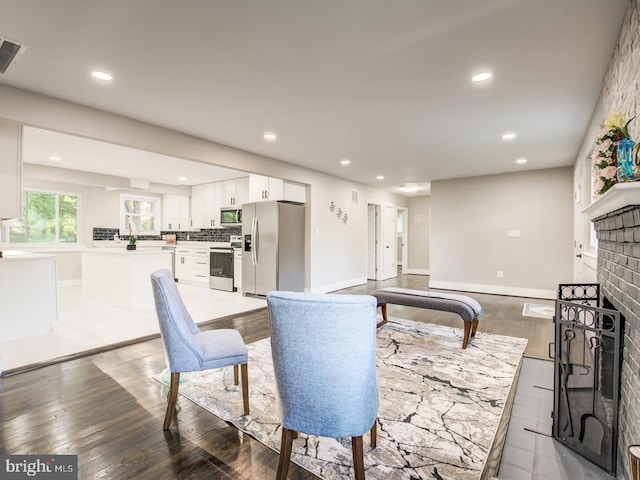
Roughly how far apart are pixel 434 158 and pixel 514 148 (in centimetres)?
108

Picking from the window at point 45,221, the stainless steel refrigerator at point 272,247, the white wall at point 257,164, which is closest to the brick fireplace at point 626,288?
the white wall at point 257,164

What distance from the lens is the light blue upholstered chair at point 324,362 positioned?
1.32 meters

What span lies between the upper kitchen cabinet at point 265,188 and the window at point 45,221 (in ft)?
14.0

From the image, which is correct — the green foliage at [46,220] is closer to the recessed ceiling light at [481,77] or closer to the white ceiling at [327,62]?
the white ceiling at [327,62]

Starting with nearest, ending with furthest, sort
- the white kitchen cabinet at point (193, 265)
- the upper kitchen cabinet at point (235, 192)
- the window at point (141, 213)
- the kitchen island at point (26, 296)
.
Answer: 1. the kitchen island at point (26, 296)
2. the upper kitchen cabinet at point (235, 192)
3. the white kitchen cabinet at point (193, 265)
4. the window at point (141, 213)

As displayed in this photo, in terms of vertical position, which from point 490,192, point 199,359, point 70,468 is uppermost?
point 490,192

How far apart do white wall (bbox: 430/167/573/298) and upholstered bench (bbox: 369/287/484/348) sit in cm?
332

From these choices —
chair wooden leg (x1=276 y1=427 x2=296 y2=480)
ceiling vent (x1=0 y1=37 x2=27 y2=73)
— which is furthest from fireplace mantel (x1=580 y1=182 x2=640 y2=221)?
ceiling vent (x1=0 y1=37 x2=27 y2=73)

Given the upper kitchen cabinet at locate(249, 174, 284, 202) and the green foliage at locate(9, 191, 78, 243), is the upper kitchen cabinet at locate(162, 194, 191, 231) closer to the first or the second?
the green foliage at locate(9, 191, 78, 243)

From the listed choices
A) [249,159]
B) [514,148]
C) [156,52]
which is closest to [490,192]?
[514,148]

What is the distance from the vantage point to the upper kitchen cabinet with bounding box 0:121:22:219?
9.45ft

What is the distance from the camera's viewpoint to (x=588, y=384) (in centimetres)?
185

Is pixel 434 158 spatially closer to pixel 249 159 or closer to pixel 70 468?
pixel 249 159

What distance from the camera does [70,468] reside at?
1.61m
